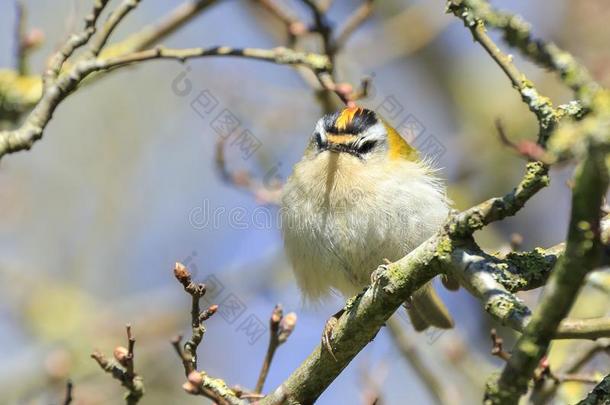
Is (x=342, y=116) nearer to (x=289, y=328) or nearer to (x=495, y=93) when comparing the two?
(x=289, y=328)

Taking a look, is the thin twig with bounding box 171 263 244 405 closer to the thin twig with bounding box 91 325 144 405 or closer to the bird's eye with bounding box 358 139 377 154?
the thin twig with bounding box 91 325 144 405

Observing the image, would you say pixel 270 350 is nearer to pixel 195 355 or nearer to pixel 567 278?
pixel 195 355

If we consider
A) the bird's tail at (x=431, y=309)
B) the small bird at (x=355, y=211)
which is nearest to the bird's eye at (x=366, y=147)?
the small bird at (x=355, y=211)

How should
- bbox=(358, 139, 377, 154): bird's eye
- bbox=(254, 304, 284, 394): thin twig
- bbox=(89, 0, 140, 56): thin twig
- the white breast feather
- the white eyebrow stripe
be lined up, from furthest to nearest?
the white eyebrow stripe, bbox=(358, 139, 377, 154): bird's eye, the white breast feather, bbox=(89, 0, 140, 56): thin twig, bbox=(254, 304, 284, 394): thin twig

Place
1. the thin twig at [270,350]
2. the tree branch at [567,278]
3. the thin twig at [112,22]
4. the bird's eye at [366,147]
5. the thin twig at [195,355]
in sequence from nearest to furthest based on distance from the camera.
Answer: the tree branch at [567,278] → the thin twig at [195,355] → the thin twig at [270,350] → the thin twig at [112,22] → the bird's eye at [366,147]

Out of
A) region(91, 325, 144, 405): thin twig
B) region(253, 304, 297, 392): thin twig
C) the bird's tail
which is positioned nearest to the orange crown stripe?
the bird's tail

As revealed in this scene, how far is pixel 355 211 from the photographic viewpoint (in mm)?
4844

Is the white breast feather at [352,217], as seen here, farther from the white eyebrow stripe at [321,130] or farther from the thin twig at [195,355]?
the thin twig at [195,355]

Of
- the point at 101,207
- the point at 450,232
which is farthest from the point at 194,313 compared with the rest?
the point at 101,207

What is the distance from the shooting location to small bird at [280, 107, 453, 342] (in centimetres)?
475

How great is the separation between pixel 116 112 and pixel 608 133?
28.4ft

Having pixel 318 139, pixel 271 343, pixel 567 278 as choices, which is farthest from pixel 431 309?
pixel 567 278

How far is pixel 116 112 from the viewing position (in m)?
9.78

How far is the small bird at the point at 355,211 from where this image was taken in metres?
4.75
